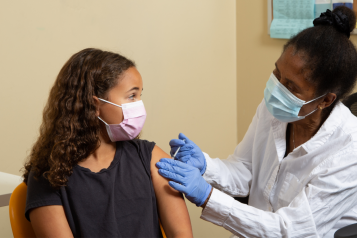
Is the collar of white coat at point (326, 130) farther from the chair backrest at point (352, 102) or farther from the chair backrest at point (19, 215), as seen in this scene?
the chair backrest at point (19, 215)

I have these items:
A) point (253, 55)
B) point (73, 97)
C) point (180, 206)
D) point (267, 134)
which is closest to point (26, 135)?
point (73, 97)

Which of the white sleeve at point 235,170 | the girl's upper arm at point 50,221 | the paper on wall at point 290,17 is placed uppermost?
the paper on wall at point 290,17

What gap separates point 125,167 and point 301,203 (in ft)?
2.24

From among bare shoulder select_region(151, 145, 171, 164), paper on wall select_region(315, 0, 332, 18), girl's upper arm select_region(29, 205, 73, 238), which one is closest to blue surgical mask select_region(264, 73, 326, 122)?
bare shoulder select_region(151, 145, 171, 164)

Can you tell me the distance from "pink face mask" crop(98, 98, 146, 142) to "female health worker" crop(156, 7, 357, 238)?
0.56 ft

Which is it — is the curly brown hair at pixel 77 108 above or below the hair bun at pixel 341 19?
below

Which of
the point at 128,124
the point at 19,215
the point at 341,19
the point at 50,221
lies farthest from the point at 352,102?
the point at 19,215

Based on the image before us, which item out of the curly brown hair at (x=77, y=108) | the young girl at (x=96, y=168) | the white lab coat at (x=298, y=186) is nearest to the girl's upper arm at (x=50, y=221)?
the young girl at (x=96, y=168)

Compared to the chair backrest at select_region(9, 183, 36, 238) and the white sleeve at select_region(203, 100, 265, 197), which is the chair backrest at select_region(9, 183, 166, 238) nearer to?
the chair backrest at select_region(9, 183, 36, 238)

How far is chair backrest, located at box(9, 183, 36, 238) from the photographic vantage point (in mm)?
1263

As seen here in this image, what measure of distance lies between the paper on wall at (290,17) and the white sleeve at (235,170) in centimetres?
90

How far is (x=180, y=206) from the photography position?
130 cm

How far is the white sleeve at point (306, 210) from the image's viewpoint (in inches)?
49.6

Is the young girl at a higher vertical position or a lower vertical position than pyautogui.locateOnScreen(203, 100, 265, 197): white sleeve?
higher
